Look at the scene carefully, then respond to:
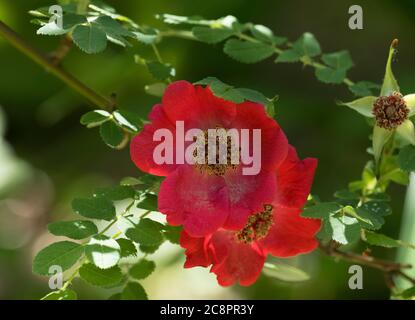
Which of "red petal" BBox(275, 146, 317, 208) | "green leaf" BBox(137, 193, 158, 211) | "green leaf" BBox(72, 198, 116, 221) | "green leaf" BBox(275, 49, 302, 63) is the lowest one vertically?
"green leaf" BBox(72, 198, 116, 221)

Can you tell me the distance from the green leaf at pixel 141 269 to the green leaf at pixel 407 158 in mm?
317

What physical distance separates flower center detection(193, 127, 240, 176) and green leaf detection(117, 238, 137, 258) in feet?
0.37

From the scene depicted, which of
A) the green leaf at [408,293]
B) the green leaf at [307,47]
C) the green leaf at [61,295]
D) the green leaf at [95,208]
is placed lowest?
the green leaf at [408,293]

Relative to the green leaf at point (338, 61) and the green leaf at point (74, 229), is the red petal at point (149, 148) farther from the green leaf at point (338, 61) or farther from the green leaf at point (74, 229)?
the green leaf at point (338, 61)

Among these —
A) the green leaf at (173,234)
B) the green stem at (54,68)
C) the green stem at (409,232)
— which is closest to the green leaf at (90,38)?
the green stem at (54,68)

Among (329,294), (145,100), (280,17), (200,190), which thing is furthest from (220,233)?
(280,17)

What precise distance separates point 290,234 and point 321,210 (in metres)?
0.06

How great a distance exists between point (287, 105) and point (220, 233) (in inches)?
47.0

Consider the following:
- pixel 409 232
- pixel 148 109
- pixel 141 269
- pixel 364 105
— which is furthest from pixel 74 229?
pixel 148 109

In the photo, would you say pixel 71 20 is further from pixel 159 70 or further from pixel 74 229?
pixel 74 229

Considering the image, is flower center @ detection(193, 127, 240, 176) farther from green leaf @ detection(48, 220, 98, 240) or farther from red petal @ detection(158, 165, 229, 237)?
green leaf @ detection(48, 220, 98, 240)

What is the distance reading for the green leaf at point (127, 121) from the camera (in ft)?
2.48

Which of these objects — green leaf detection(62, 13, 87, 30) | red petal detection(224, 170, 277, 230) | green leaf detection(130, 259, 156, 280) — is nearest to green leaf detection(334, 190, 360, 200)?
red petal detection(224, 170, 277, 230)

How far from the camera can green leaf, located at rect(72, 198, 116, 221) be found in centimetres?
75
